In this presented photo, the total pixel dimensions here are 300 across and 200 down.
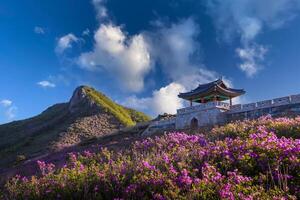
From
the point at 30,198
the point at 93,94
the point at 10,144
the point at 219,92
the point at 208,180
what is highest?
the point at 93,94

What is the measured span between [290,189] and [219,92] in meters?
30.0

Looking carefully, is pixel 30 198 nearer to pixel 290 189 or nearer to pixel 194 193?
pixel 194 193

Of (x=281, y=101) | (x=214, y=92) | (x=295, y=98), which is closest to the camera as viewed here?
(x=295, y=98)

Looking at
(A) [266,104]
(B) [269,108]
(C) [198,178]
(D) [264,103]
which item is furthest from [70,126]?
(C) [198,178]

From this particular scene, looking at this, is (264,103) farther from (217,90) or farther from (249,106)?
(217,90)

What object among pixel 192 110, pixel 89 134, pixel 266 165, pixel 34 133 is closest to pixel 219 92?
pixel 192 110

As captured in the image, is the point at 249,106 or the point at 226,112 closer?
the point at 249,106

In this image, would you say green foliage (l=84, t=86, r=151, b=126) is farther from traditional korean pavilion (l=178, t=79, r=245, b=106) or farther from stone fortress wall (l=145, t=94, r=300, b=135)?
stone fortress wall (l=145, t=94, r=300, b=135)

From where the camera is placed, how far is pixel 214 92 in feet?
119

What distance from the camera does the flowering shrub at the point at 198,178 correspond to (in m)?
6.56

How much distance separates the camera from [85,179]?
338 inches

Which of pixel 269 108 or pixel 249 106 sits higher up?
pixel 249 106

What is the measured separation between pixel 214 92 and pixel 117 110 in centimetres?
3123

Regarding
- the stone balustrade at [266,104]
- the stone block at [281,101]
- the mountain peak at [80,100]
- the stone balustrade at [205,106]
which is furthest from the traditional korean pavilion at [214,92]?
the mountain peak at [80,100]
